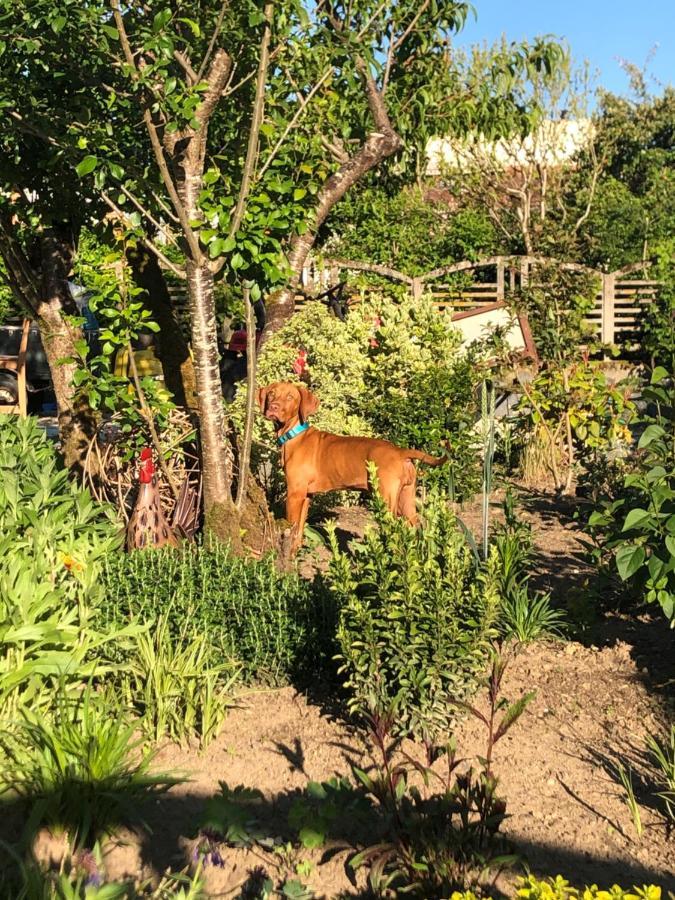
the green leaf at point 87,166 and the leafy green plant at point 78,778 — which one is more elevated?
the green leaf at point 87,166

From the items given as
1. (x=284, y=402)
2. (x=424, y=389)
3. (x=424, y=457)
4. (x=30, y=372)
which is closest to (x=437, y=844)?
(x=424, y=457)

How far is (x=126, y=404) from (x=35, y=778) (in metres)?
3.22

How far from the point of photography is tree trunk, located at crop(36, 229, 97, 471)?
684 centimetres

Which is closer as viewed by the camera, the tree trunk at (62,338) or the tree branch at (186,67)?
the tree branch at (186,67)

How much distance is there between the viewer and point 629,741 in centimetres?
373

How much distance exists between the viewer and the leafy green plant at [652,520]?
151 inches

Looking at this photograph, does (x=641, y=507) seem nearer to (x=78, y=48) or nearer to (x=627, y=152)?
(x=78, y=48)

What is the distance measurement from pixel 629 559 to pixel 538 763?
90 cm

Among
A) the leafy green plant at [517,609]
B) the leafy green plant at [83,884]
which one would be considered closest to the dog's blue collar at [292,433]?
the leafy green plant at [517,609]

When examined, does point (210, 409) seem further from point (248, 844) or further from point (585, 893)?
point (585, 893)

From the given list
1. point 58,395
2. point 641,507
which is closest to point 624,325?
point 58,395

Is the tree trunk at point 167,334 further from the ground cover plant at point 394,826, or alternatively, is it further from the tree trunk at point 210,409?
the ground cover plant at point 394,826

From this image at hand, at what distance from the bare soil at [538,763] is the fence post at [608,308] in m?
13.4

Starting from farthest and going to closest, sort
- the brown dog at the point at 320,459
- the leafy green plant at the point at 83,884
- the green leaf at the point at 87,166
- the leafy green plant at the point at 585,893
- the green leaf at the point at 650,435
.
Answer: the brown dog at the point at 320,459, the green leaf at the point at 87,166, the green leaf at the point at 650,435, the leafy green plant at the point at 83,884, the leafy green plant at the point at 585,893
